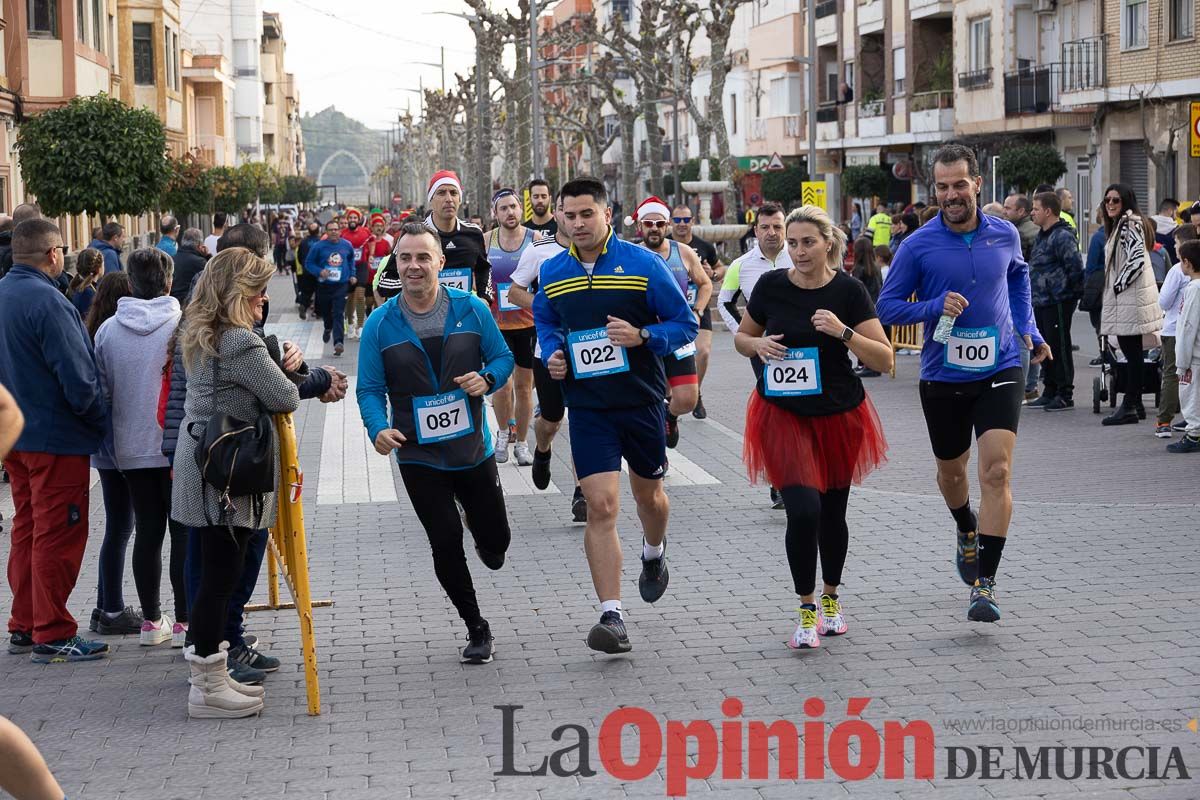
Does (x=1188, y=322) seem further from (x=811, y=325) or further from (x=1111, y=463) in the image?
(x=811, y=325)

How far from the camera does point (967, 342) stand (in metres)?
7.79

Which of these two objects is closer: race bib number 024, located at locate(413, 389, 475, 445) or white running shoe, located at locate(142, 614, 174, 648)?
race bib number 024, located at locate(413, 389, 475, 445)

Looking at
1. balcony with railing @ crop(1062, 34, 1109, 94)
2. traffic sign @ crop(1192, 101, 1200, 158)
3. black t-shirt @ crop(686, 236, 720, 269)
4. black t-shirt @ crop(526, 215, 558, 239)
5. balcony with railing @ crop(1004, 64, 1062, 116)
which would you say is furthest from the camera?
balcony with railing @ crop(1004, 64, 1062, 116)

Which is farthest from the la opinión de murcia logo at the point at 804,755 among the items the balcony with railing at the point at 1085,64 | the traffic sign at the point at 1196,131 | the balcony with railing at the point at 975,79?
the balcony with railing at the point at 975,79

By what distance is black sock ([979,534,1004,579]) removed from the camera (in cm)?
766

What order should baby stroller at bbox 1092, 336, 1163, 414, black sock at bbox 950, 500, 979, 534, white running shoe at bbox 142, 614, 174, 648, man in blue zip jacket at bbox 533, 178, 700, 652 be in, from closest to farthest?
man in blue zip jacket at bbox 533, 178, 700, 652, white running shoe at bbox 142, 614, 174, 648, black sock at bbox 950, 500, 979, 534, baby stroller at bbox 1092, 336, 1163, 414

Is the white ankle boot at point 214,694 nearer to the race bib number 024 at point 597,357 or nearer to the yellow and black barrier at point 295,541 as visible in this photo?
the yellow and black barrier at point 295,541

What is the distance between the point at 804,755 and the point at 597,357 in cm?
228

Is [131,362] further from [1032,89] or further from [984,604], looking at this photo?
[1032,89]

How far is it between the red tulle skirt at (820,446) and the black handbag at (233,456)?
2169mm

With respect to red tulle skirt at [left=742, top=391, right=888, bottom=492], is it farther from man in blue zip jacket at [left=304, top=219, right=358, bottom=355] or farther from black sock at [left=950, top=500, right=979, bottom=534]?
man in blue zip jacket at [left=304, top=219, right=358, bottom=355]

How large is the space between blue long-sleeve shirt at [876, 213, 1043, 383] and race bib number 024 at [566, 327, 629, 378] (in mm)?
1319

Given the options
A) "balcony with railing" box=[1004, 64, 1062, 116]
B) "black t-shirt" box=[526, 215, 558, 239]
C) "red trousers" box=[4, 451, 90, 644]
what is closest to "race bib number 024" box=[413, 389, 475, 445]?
"red trousers" box=[4, 451, 90, 644]

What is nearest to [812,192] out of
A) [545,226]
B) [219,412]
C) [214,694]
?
[545,226]
